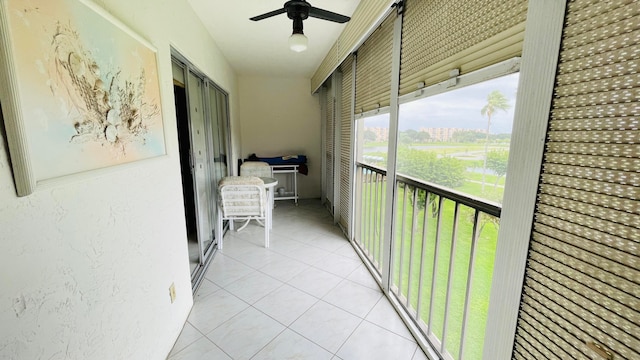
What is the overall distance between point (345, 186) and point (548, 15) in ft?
8.76

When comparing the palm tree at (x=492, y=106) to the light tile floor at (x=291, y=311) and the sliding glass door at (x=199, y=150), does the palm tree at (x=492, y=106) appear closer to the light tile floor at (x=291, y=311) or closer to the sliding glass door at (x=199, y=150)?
the light tile floor at (x=291, y=311)

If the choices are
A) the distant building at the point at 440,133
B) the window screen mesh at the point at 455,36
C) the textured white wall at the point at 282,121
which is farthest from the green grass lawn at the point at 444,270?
the textured white wall at the point at 282,121

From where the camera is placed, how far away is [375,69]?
7.29ft

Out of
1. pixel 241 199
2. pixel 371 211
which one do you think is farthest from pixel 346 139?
pixel 241 199

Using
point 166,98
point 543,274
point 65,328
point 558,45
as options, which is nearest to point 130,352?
point 65,328

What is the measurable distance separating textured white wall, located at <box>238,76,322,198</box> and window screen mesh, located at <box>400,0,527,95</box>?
11.9ft

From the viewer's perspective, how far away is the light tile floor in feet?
5.11

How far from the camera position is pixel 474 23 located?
1.08 m

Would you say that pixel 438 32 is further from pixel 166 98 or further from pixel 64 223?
pixel 64 223

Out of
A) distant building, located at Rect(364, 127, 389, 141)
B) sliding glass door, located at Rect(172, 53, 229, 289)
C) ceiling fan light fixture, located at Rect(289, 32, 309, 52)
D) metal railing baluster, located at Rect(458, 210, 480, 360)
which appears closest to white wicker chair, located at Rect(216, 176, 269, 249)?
sliding glass door, located at Rect(172, 53, 229, 289)

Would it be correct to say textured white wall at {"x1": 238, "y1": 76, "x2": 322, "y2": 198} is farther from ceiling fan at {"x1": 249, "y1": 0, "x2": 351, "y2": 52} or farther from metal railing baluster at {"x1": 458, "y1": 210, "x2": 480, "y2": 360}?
metal railing baluster at {"x1": 458, "y1": 210, "x2": 480, "y2": 360}

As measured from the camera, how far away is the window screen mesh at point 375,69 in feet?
6.44

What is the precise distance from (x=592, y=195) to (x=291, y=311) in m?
1.83

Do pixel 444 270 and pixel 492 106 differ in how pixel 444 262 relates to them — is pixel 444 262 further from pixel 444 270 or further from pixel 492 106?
pixel 492 106
